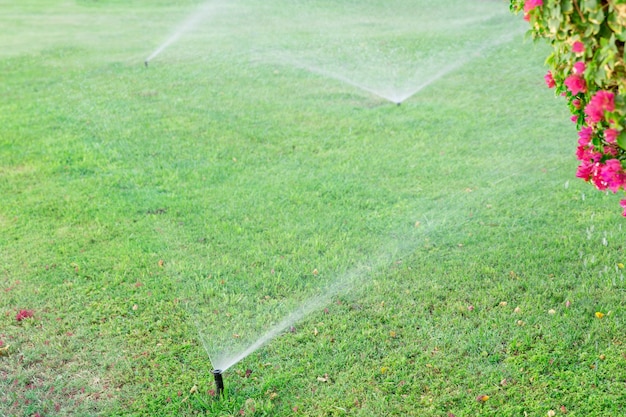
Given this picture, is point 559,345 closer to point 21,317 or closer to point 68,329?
point 68,329

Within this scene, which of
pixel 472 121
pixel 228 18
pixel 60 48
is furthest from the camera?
pixel 228 18

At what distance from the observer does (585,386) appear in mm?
3773

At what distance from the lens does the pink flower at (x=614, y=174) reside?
2764 mm

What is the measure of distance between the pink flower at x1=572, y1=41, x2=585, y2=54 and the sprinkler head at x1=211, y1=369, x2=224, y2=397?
2.34 meters

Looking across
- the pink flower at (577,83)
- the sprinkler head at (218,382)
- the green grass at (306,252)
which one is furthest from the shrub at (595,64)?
the sprinkler head at (218,382)

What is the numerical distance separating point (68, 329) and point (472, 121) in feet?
17.3

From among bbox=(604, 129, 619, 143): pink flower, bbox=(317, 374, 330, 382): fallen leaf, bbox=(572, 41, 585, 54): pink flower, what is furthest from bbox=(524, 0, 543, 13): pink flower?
bbox=(317, 374, 330, 382): fallen leaf

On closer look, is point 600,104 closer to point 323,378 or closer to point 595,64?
point 595,64

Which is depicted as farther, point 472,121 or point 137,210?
point 472,121

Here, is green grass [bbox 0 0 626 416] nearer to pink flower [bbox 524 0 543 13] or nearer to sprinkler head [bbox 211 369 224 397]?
sprinkler head [bbox 211 369 224 397]

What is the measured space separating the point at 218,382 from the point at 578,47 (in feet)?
7.92

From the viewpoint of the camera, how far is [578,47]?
2.61 m

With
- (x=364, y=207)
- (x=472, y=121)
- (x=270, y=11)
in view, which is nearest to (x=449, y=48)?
(x=472, y=121)

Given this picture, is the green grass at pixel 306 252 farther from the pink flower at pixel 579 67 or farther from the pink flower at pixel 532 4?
the pink flower at pixel 532 4
